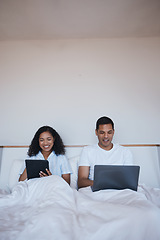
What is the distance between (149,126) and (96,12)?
1.54 m

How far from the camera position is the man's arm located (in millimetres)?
1688

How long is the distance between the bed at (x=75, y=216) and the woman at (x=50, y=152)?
635 mm

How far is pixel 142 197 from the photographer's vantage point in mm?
1126

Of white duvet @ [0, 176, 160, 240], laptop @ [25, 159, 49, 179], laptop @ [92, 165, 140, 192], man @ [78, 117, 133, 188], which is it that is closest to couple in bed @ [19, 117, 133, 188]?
man @ [78, 117, 133, 188]

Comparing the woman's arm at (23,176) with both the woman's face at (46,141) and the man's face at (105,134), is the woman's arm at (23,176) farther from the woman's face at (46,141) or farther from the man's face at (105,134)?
the man's face at (105,134)

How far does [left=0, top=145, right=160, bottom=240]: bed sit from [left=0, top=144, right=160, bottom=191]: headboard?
760 mm

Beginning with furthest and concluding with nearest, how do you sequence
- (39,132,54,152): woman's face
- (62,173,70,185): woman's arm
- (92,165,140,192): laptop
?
(39,132,54,152): woman's face
(62,173,70,185): woman's arm
(92,165,140,192): laptop

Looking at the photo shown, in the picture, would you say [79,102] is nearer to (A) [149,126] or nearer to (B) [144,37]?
(A) [149,126]

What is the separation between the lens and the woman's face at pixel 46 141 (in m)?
1.95

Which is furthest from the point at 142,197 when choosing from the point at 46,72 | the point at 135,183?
the point at 46,72

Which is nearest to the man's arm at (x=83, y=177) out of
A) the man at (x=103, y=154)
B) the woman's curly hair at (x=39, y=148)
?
the man at (x=103, y=154)

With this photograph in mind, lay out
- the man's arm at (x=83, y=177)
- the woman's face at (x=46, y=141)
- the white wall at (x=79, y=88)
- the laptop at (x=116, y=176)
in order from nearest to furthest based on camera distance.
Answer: the laptop at (x=116, y=176), the man's arm at (x=83, y=177), the woman's face at (x=46, y=141), the white wall at (x=79, y=88)

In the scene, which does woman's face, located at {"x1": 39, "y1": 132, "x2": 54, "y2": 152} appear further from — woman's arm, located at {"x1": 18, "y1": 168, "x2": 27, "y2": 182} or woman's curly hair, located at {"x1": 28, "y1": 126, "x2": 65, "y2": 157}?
woman's arm, located at {"x1": 18, "y1": 168, "x2": 27, "y2": 182}

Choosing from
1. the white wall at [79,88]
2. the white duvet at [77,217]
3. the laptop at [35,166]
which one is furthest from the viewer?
the white wall at [79,88]
